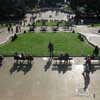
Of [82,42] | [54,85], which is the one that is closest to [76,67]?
[54,85]

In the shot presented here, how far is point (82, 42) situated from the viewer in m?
36.1

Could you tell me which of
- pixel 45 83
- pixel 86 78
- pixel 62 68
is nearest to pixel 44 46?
pixel 62 68

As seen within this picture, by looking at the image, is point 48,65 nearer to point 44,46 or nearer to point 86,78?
point 86,78

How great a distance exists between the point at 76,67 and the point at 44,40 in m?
14.8

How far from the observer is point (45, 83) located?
19.9 metres

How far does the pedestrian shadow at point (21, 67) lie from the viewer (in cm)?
2322

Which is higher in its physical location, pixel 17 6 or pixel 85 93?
pixel 17 6

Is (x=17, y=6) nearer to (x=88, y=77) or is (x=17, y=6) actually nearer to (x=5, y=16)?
(x=5, y=16)

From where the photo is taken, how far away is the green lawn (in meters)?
30.2

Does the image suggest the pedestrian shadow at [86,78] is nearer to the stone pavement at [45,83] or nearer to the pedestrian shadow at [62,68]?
the stone pavement at [45,83]

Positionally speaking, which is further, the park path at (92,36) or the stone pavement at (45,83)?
the park path at (92,36)

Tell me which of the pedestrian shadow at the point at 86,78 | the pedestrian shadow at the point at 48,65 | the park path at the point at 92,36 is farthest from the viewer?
the park path at the point at 92,36

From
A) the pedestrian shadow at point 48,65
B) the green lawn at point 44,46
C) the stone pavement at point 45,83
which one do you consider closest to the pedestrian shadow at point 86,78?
the stone pavement at point 45,83

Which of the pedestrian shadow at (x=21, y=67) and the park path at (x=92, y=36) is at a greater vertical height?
the park path at (x=92, y=36)
